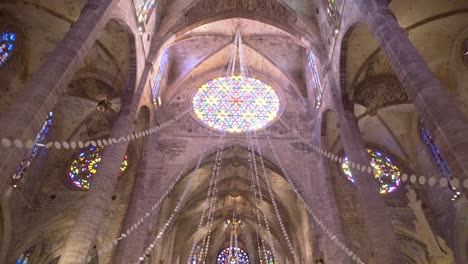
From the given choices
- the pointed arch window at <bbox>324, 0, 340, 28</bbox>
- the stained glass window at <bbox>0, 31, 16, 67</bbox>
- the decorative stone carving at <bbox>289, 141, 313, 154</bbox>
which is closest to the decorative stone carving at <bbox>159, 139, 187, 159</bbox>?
the decorative stone carving at <bbox>289, 141, 313, 154</bbox>

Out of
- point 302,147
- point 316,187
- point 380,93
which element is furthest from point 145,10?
point 316,187

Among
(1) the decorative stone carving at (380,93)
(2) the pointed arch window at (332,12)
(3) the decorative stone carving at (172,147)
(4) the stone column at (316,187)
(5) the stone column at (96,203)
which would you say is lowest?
(5) the stone column at (96,203)

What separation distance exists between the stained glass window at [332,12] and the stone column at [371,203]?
3.02 m

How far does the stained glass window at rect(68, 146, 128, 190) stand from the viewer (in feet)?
48.0

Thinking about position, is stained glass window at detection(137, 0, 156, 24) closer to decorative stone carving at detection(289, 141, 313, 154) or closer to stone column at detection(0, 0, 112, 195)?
stone column at detection(0, 0, 112, 195)

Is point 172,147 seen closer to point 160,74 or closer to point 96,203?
point 160,74

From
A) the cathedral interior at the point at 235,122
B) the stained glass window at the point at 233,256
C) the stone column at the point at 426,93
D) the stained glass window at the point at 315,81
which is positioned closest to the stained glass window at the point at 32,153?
the cathedral interior at the point at 235,122

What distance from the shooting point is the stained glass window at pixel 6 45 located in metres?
11.0

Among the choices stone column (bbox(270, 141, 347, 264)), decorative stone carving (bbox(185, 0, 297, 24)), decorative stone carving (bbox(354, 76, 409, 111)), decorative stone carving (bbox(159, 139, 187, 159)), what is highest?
decorative stone carving (bbox(185, 0, 297, 24))

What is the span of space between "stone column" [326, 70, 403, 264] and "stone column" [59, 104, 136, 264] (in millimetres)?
6082

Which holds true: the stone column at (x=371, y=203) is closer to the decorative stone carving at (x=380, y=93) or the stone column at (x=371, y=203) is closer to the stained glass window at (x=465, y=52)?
the decorative stone carving at (x=380, y=93)

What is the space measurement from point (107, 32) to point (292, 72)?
30.3 feet

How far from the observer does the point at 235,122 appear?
16.5m

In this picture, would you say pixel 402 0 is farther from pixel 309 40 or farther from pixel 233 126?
pixel 233 126
